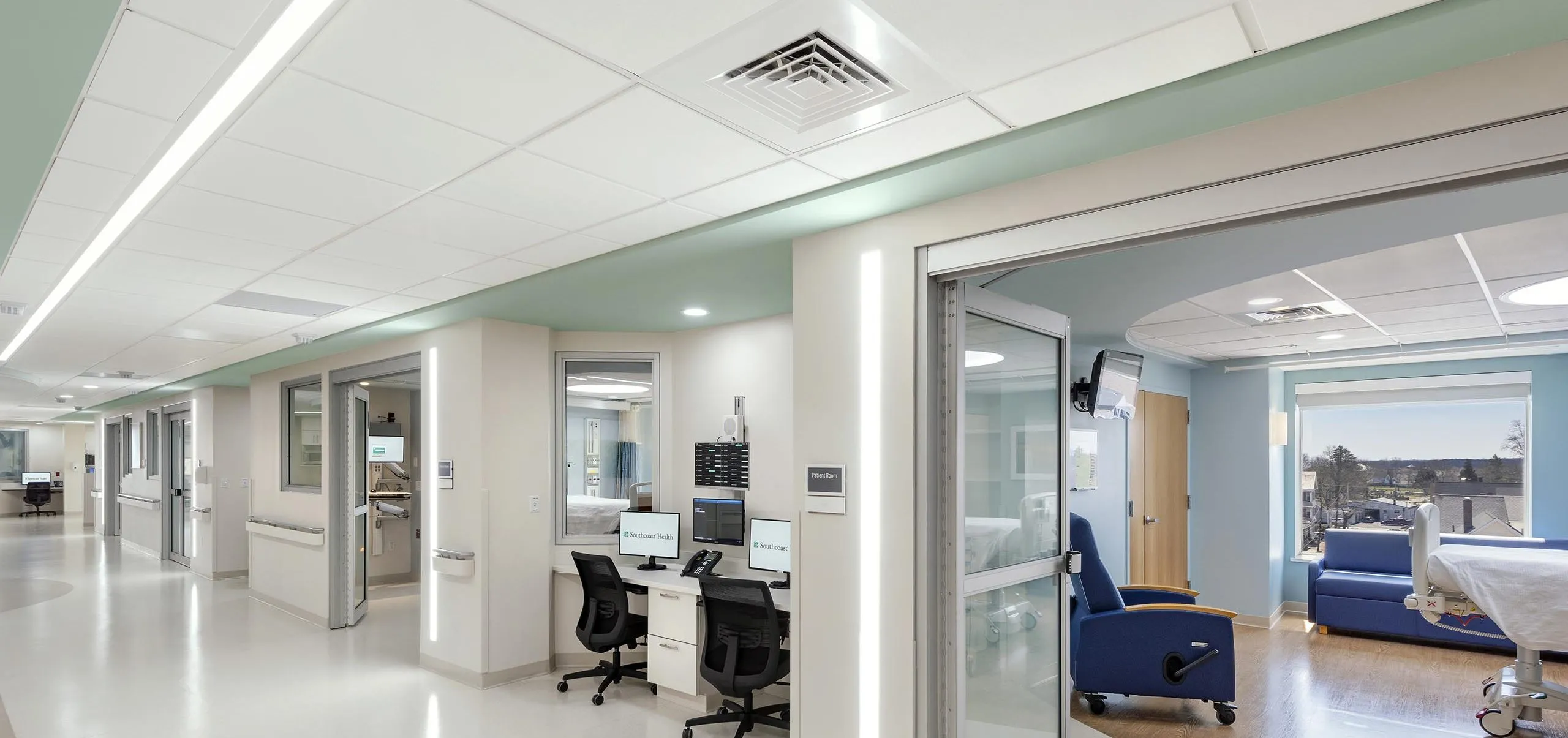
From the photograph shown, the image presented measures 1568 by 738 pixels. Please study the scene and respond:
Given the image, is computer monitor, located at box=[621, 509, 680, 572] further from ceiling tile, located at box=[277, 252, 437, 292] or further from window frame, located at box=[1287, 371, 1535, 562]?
window frame, located at box=[1287, 371, 1535, 562]

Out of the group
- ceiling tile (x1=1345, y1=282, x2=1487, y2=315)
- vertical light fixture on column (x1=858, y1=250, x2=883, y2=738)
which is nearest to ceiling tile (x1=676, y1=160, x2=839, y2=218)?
vertical light fixture on column (x1=858, y1=250, x2=883, y2=738)

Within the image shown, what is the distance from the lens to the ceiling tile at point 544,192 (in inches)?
105

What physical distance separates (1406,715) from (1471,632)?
5.77 feet

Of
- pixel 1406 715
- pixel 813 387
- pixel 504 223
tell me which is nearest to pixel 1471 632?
pixel 1406 715

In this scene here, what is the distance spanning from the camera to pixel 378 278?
4.32 m

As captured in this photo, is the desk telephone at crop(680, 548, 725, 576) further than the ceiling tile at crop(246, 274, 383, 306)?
Yes

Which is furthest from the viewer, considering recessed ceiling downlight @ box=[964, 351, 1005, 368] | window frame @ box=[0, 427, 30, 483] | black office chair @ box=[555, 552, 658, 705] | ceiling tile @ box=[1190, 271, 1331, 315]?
window frame @ box=[0, 427, 30, 483]

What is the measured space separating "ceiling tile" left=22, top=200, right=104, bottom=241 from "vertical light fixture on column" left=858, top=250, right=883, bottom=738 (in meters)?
3.00

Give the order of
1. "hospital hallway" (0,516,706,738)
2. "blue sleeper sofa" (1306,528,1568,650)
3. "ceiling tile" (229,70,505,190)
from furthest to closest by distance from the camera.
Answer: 1. "blue sleeper sofa" (1306,528,1568,650)
2. "hospital hallway" (0,516,706,738)
3. "ceiling tile" (229,70,505,190)

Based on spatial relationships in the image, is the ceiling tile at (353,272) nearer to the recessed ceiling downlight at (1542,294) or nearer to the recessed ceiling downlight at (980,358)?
the recessed ceiling downlight at (980,358)

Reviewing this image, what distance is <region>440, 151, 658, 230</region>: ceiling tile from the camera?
267cm

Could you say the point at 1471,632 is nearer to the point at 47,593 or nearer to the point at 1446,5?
the point at 1446,5

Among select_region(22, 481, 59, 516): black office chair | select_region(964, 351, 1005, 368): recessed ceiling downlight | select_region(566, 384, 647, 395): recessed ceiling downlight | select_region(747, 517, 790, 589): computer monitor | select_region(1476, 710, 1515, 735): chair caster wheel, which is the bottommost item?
select_region(22, 481, 59, 516): black office chair

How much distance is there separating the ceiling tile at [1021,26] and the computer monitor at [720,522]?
386cm
